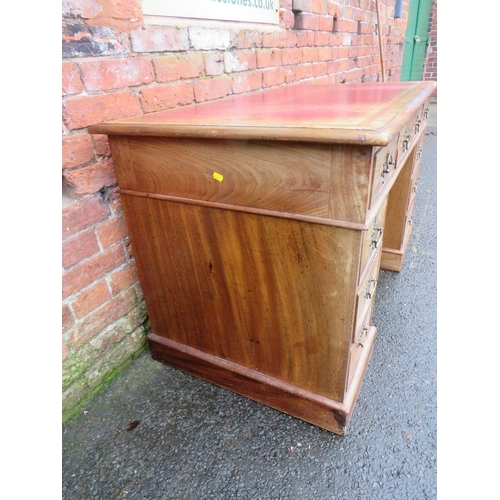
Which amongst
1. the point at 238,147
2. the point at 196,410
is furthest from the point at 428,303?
the point at 238,147

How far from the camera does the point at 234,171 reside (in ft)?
2.99

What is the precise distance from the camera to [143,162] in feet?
3.47

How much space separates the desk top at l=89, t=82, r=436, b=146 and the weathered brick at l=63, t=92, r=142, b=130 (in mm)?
77

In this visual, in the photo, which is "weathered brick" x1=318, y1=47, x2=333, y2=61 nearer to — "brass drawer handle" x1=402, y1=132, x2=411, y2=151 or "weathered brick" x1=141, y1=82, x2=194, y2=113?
"weathered brick" x1=141, y1=82, x2=194, y2=113

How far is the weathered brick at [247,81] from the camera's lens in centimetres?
180

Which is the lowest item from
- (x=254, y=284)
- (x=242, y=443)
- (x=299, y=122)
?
(x=242, y=443)

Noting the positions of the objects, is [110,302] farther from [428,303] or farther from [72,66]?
[428,303]

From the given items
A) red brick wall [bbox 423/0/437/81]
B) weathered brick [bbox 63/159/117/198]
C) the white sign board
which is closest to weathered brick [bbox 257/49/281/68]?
the white sign board

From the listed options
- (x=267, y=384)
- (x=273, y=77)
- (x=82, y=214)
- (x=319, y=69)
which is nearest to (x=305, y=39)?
(x=319, y=69)

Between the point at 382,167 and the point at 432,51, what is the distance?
658cm

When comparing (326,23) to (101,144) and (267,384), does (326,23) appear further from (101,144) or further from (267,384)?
(267,384)

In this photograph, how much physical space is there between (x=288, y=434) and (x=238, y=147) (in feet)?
2.98

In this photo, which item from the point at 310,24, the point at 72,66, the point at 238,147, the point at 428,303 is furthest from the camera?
the point at 310,24

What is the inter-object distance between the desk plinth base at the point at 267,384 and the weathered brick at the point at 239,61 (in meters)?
1.31
